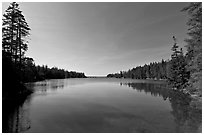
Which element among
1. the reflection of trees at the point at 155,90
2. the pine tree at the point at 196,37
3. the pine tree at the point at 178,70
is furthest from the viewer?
the pine tree at the point at 178,70

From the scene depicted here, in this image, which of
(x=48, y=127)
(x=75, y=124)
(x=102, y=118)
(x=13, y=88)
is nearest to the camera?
(x=48, y=127)

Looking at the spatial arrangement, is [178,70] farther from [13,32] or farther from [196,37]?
[13,32]

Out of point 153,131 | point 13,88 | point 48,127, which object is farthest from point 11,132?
point 13,88

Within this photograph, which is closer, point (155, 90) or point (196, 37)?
point (196, 37)

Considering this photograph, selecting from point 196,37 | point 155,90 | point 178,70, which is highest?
point 196,37

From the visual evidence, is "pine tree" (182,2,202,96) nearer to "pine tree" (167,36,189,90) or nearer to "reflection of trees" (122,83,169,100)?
"reflection of trees" (122,83,169,100)

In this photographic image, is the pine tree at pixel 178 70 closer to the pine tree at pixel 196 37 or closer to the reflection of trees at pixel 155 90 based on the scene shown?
the reflection of trees at pixel 155 90

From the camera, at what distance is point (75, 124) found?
7.47m

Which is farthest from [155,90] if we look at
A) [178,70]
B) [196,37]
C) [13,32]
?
[13,32]

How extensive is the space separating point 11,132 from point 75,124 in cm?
321

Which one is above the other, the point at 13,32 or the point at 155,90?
the point at 13,32

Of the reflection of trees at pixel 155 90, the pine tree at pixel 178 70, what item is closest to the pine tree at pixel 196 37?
the reflection of trees at pixel 155 90

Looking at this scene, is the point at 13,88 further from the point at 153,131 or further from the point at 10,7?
the point at 153,131

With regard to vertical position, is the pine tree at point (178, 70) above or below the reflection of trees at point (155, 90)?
above
